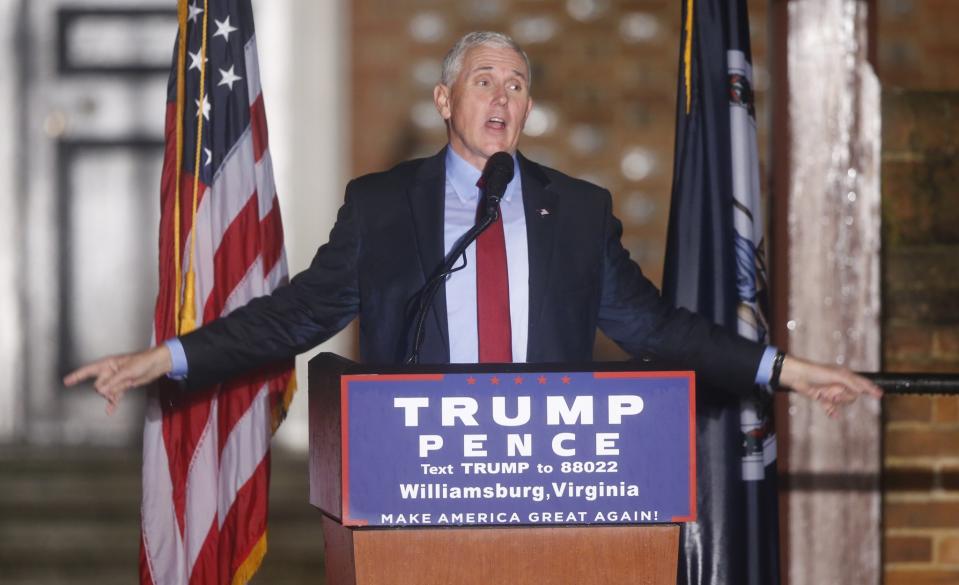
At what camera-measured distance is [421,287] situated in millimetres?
2740

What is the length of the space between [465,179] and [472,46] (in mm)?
259

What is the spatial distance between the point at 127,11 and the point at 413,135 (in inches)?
54.7

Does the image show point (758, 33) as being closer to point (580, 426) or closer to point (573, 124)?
point (573, 124)

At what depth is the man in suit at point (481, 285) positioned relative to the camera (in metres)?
2.71

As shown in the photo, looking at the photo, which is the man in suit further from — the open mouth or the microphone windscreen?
the microphone windscreen

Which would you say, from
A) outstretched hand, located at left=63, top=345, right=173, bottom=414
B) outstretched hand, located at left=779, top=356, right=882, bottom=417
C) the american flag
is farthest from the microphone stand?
the american flag

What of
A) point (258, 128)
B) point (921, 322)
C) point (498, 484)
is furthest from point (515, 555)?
point (921, 322)

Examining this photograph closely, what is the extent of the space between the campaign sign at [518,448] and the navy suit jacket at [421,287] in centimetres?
46

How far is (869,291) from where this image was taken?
4.04 m

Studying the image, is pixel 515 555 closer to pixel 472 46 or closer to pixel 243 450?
pixel 472 46

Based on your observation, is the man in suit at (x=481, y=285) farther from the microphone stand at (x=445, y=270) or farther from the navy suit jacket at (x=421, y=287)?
the microphone stand at (x=445, y=270)

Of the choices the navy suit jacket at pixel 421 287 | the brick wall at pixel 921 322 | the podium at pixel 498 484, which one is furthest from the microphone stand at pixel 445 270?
the brick wall at pixel 921 322

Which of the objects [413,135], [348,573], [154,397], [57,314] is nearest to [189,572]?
[154,397]

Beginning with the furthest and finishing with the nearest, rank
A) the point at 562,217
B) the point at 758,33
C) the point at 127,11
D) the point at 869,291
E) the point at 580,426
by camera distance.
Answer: the point at 127,11, the point at 758,33, the point at 869,291, the point at 562,217, the point at 580,426
